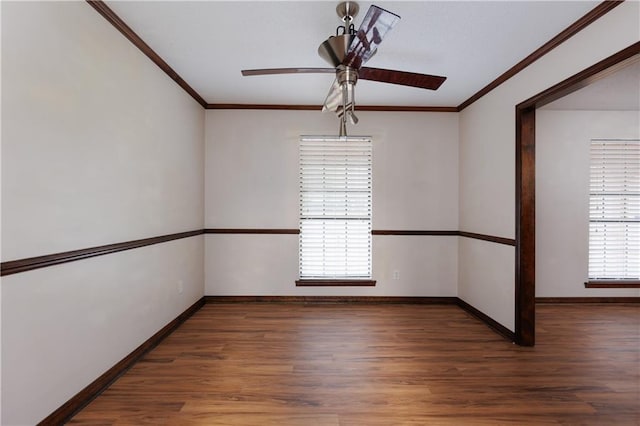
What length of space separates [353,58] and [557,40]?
1.73 meters

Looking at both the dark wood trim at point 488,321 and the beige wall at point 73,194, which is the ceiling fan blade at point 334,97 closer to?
the beige wall at point 73,194

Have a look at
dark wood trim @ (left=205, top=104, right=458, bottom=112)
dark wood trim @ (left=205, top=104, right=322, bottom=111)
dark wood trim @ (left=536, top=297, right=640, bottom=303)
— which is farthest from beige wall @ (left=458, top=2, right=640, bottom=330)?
dark wood trim @ (left=205, top=104, right=322, bottom=111)

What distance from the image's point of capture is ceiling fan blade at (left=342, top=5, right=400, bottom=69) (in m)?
1.65

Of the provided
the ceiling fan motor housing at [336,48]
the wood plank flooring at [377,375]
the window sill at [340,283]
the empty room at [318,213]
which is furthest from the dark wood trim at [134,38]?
the window sill at [340,283]

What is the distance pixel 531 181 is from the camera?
2996mm

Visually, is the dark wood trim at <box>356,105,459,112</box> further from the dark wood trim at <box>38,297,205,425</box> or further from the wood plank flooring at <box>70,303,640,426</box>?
the dark wood trim at <box>38,297,205,425</box>

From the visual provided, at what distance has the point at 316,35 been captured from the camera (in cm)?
245

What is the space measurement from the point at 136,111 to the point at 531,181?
342 cm

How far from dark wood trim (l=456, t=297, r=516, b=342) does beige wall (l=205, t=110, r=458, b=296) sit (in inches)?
10.0

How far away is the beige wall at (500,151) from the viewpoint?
2.16m

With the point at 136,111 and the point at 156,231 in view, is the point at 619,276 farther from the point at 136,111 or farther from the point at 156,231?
the point at 136,111

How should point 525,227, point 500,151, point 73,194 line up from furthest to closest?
point 500,151, point 525,227, point 73,194

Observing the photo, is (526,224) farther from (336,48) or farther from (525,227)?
(336,48)

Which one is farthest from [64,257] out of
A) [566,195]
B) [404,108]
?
[566,195]
